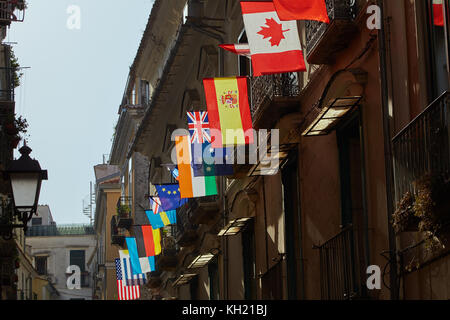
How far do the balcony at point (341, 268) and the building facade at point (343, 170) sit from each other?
0.02 meters

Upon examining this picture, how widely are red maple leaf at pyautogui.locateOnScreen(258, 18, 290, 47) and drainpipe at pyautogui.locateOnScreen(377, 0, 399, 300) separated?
1.88 meters

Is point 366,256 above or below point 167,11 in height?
below

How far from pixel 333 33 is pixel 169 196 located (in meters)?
12.7

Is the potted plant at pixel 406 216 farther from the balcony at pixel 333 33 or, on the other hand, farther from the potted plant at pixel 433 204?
the balcony at pixel 333 33

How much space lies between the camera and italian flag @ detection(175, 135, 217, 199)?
21.1 meters

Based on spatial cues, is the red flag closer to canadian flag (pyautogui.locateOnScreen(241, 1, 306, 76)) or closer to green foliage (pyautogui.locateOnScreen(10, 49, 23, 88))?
canadian flag (pyautogui.locateOnScreen(241, 1, 306, 76))

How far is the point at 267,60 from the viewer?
13.8 metres

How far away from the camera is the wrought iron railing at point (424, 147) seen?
9609mm

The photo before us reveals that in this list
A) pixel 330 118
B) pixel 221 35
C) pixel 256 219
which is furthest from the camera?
pixel 221 35

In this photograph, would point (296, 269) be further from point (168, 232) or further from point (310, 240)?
point (168, 232)

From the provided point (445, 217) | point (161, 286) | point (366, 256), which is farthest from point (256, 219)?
point (161, 286)

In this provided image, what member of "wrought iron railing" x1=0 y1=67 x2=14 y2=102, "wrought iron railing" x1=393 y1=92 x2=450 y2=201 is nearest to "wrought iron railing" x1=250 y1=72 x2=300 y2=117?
"wrought iron railing" x1=393 y1=92 x2=450 y2=201

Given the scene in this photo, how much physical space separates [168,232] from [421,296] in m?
19.7

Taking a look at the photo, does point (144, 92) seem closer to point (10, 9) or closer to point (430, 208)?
point (10, 9)
